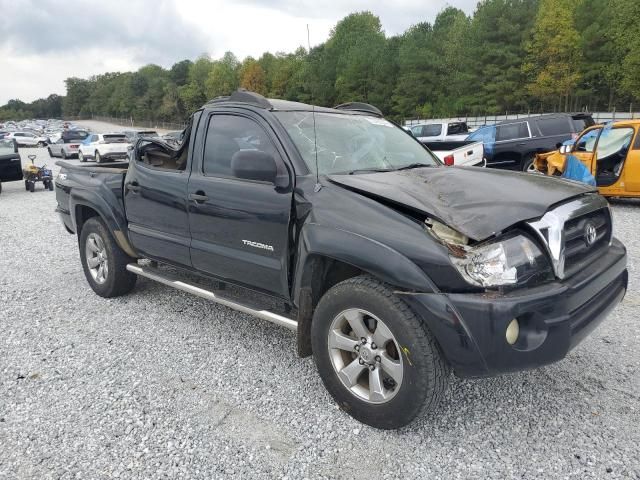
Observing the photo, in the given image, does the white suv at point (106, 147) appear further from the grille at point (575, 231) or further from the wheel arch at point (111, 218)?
the grille at point (575, 231)

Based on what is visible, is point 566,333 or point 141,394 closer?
point 566,333

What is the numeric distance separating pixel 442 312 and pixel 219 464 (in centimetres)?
139

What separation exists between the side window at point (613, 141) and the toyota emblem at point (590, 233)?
7392 mm

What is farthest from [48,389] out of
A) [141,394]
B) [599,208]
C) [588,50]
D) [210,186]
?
[588,50]

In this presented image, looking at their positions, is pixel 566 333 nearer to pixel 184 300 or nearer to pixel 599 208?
pixel 599 208

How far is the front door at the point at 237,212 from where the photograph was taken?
10.8 ft

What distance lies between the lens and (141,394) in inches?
130

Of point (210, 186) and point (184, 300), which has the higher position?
point (210, 186)

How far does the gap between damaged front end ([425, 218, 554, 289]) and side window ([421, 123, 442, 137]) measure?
18.9 metres

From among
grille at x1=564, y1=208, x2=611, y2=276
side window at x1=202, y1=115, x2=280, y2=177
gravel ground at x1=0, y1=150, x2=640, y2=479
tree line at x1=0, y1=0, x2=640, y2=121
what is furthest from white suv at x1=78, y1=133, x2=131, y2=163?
grille at x1=564, y1=208, x2=611, y2=276

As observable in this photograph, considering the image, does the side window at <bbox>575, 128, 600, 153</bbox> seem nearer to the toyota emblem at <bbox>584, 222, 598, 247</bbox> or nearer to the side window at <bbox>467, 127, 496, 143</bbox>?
the side window at <bbox>467, 127, 496, 143</bbox>

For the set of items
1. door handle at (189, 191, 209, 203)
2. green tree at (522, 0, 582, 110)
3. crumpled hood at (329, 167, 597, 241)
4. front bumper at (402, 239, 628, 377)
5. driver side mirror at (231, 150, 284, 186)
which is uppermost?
green tree at (522, 0, 582, 110)

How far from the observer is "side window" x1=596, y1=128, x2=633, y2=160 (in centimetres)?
916

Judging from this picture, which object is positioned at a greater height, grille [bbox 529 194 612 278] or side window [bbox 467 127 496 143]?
side window [bbox 467 127 496 143]
